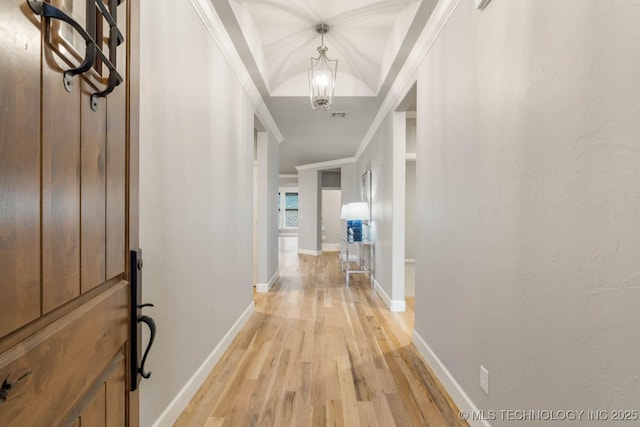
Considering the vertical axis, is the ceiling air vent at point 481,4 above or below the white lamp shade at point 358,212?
above

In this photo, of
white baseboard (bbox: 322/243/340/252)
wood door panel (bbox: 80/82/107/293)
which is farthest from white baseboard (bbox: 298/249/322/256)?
wood door panel (bbox: 80/82/107/293)

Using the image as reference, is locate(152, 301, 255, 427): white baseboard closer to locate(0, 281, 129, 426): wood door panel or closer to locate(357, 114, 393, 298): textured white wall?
locate(0, 281, 129, 426): wood door panel

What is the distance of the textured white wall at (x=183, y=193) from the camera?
151 centimetres

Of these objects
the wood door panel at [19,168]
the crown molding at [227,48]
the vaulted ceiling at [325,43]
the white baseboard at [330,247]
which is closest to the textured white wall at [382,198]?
the vaulted ceiling at [325,43]

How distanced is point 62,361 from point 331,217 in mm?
10014

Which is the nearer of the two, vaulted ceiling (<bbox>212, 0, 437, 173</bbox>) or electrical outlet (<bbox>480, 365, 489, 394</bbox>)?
electrical outlet (<bbox>480, 365, 489, 394</bbox>)

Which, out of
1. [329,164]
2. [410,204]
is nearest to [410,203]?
[410,204]

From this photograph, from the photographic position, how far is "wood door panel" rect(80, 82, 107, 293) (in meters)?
0.66

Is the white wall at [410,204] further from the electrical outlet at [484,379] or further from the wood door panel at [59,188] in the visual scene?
the wood door panel at [59,188]

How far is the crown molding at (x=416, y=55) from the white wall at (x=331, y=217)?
20.3ft

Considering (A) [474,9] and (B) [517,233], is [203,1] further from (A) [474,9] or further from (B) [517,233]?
(B) [517,233]

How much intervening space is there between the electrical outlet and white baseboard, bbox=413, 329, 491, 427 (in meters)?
0.15

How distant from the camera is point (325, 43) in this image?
3133 millimetres

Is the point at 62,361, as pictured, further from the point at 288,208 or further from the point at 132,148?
the point at 288,208
